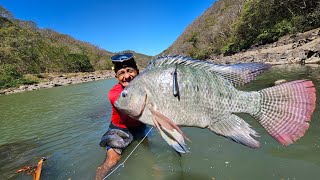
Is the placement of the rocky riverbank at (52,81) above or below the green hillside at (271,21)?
below

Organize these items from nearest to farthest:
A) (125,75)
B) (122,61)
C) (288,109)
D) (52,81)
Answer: (288,109), (122,61), (125,75), (52,81)

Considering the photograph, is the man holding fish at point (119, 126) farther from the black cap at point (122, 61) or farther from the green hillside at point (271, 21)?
the green hillside at point (271, 21)

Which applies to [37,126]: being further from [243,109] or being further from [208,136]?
[243,109]

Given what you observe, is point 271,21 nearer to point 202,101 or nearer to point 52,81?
point 52,81

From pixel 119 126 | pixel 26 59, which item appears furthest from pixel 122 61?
pixel 26 59

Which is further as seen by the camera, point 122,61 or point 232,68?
point 122,61

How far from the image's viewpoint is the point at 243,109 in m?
2.65

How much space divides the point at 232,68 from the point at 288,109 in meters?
0.69

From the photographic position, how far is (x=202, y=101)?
2748mm

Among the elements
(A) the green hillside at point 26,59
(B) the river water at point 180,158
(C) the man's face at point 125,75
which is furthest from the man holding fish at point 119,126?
(A) the green hillside at point 26,59

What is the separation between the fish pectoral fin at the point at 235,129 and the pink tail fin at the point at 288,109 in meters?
0.17

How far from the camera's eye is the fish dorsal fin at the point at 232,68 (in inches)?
107

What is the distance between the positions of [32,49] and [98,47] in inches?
3376

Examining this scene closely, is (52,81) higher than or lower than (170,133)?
lower
